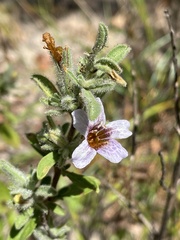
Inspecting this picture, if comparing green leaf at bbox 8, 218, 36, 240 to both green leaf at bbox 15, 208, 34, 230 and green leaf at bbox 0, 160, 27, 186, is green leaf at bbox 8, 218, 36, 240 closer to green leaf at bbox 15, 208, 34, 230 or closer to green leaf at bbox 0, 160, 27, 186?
green leaf at bbox 15, 208, 34, 230

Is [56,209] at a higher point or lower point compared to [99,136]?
lower

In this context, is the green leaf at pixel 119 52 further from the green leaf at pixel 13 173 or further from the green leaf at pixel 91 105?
the green leaf at pixel 13 173

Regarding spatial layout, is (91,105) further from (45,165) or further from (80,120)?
(45,165)

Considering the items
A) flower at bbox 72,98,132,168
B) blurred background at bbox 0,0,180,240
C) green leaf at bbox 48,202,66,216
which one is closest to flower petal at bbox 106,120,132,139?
Answer: flower at bbox 72,98,132,168

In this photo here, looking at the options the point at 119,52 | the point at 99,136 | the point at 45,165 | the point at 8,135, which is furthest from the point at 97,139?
the point at 8,135

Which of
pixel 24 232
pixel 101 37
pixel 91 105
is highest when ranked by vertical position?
pixel 101 37

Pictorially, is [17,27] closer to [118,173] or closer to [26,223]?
[118,173]
